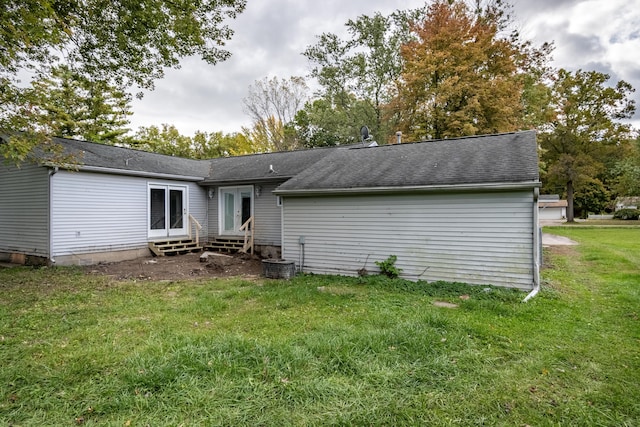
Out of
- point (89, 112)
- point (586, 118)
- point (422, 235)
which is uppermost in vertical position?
point (586, 118)

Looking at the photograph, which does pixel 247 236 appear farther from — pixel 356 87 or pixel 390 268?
pixel 356 87

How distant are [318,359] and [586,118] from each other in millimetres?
37748

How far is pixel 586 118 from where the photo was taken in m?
30.8

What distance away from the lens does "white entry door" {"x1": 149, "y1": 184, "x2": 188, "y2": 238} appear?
11.7 metres

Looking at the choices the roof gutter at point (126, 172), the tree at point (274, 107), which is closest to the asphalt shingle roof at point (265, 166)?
the roof gutter at point (126, 172)

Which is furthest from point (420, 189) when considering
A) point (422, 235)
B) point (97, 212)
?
point (97, 212)

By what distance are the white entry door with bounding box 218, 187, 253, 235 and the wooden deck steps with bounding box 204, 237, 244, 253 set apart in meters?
0.35

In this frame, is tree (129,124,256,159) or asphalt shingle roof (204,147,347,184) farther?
tree (129,124,256,159)

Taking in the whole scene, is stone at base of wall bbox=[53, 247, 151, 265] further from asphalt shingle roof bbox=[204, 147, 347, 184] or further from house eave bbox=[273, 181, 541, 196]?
house eave bbox=[273, 181, 541, 196]

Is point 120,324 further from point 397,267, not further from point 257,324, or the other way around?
point 397,267

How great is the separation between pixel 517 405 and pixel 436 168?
5.73 m

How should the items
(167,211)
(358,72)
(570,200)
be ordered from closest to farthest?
(167,211) → (358,72) → (570,200)

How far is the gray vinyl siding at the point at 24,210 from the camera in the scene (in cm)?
935

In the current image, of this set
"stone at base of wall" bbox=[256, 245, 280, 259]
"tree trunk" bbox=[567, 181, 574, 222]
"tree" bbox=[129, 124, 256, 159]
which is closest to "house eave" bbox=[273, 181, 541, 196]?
"stone at base of wall" bbox=[256, 245, 280, 259]
